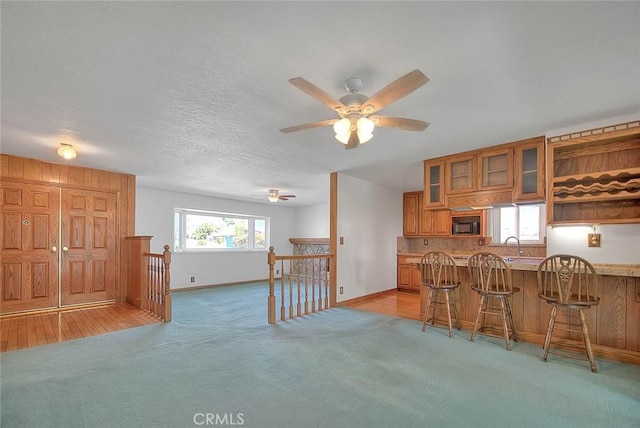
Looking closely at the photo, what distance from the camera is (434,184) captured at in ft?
14.2

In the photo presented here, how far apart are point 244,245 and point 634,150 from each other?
24.7ft

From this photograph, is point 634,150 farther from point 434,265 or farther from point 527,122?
point 434,265

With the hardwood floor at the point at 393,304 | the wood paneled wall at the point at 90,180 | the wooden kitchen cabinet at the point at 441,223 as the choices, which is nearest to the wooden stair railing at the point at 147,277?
the wood paneled wall at the point at 90,180

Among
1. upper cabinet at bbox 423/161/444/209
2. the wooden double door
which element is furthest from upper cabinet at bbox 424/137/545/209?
the wooden double door

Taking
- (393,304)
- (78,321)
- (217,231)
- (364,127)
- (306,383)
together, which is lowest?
(393,304)

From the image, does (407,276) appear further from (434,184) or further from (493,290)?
(493,290)

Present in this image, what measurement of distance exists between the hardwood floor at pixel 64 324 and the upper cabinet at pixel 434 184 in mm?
4173

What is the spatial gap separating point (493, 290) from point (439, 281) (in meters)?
0.64

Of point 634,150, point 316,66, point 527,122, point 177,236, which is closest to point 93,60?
point 316,66

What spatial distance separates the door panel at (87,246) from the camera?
4.68 metres

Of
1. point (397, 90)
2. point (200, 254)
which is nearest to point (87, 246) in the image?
point (200, 254)

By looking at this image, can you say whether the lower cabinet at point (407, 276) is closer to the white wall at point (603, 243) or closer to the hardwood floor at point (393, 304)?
the hardwood floor at point (393, 304)

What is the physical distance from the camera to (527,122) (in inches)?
116

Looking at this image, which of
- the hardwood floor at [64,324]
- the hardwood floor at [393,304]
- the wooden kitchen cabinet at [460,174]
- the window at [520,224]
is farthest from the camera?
the window at [520,224]
